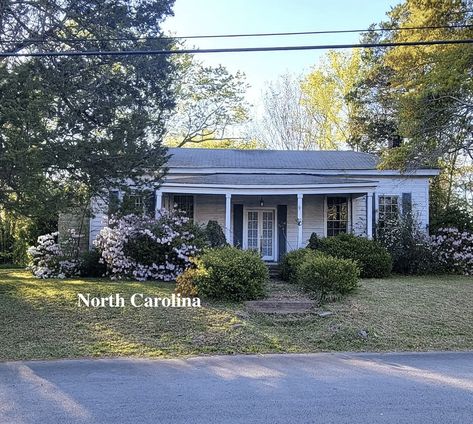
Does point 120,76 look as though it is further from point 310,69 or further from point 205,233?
point 310,69

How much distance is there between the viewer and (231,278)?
9469 mm

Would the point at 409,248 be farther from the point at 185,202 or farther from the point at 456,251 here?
the point at 185,202

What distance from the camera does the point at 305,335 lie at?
7.66m

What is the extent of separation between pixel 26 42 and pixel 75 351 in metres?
6.86

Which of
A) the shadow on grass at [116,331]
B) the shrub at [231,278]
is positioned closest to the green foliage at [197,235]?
the shrub at [231,278]

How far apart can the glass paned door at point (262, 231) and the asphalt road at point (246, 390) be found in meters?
11.0

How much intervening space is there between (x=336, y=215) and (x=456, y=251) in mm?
4285

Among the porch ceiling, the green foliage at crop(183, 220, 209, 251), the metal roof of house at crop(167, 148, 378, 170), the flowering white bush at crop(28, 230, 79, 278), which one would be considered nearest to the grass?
the green foliage at crop(183, 220, 209, 251)

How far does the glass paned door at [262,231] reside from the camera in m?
17.8

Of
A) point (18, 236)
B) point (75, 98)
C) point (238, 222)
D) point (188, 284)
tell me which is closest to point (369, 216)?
point (238, 222)

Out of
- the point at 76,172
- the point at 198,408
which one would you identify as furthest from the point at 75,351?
the point at 76,172

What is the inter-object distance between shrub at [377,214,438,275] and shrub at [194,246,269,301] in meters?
7.67

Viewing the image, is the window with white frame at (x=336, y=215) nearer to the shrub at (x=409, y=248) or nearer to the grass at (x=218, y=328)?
the shrub at (x=409, y=248)

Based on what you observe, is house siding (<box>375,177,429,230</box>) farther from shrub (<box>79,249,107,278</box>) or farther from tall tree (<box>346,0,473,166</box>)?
shrub (<box>79,249,107,278</box>)
